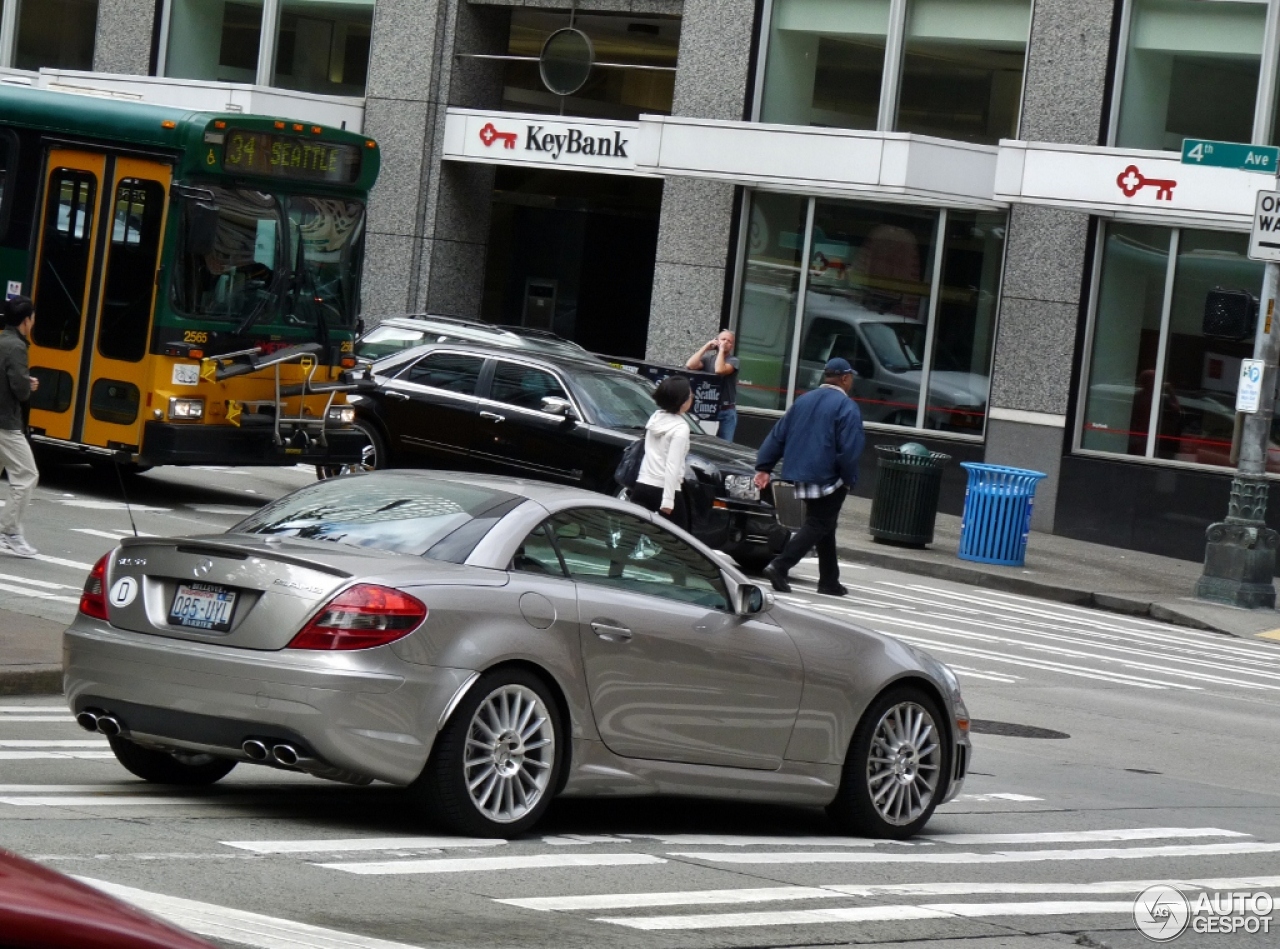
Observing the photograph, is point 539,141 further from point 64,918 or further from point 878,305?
point 64,918

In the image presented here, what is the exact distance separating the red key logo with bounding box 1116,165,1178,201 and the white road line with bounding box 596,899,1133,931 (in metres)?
16.7

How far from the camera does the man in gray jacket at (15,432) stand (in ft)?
47.3

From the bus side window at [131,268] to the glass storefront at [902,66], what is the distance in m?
11.5

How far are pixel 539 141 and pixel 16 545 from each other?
15.7 metres

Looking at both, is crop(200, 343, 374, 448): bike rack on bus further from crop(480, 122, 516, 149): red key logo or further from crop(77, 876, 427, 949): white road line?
crop(77, 876, 427, 949): white road line

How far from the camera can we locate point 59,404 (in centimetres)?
→ 1755

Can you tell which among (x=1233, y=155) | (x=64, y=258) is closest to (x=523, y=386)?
(x=64, y=258)

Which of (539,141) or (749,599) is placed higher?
(539,141)

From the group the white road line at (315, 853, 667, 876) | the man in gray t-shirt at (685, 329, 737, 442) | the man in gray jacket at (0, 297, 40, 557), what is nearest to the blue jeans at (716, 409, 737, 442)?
the man in gray t-shirt at (685, 329, 737, 442)

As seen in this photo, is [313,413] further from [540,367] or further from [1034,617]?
[1034,617]

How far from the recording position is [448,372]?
19047mm

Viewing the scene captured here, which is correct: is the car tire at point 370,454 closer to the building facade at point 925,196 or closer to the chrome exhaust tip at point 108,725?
the building facade at point 925,196

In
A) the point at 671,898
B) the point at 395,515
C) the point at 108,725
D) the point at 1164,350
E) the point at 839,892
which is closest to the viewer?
the point at 671,898

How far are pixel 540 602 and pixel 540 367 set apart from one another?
439 inches
